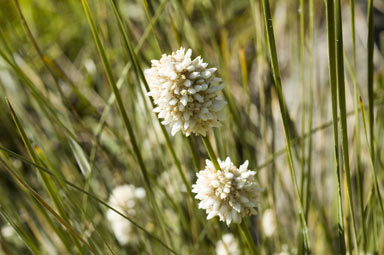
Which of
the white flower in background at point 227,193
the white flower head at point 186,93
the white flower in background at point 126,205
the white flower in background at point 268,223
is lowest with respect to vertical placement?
the white flower in background at point 227,193

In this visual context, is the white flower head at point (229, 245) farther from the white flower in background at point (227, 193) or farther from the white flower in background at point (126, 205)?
the white flower in background at point (227, 193)

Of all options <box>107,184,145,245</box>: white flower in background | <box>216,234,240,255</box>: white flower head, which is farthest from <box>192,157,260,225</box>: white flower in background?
<box>107,184,145,245</box>: white flower in background

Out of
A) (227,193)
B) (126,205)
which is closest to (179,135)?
(126,205)

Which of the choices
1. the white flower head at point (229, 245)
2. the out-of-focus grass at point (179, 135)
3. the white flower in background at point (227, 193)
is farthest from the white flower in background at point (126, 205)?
the white flower in background at point (227, 193)

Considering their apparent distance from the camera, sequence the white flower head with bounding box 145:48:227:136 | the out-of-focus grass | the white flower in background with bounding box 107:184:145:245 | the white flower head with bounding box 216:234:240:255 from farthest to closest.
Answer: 1. the white flower in background with bounding box 107:184:145:245
2. the white flower head with bounding box 216:234:240:255
3. the out-of-focus grass
4. the white flower head with bounding box 145:48:227:136

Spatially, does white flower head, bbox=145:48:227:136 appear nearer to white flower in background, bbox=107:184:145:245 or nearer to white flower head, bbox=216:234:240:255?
white flower head, bbox=216:234:240:255

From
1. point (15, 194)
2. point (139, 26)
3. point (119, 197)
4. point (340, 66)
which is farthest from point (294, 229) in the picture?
point (139, 26)

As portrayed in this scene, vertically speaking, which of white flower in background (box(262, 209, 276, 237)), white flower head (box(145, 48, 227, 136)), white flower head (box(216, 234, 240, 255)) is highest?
white flower in background (box(262, 209, 276, 237))

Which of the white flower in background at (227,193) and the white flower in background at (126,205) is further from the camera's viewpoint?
the white flower in background at (126,205)
